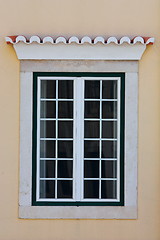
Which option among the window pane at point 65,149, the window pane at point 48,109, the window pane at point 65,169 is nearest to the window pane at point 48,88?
the window pane at point 48,109

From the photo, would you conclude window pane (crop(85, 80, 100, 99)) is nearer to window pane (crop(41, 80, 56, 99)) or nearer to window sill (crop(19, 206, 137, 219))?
window pane (crop(41, 80, 56, 99))

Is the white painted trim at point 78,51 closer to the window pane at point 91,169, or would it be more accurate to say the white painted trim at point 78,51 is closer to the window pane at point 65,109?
the window pane at point 65,109

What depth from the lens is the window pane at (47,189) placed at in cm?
877

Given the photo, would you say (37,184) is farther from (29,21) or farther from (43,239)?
(29,21)

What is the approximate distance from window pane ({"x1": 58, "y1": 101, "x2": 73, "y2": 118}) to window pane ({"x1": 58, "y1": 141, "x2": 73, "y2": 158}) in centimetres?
41

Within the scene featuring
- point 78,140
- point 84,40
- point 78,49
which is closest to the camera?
point 84,40

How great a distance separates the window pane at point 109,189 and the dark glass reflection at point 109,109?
A: 1009 millimetres

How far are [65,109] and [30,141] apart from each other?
72 cm

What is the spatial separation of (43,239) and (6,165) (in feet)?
4.08

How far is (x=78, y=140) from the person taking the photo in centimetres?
871

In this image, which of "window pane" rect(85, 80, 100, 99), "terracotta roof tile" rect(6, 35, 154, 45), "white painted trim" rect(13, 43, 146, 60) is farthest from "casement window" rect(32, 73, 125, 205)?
"terracotta roof tile" rect(6, 35, 154, 45)

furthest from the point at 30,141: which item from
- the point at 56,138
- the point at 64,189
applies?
the point at 64,189

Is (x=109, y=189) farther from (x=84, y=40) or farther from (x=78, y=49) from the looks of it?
(x=84, y=40)

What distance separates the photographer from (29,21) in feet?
28.4
